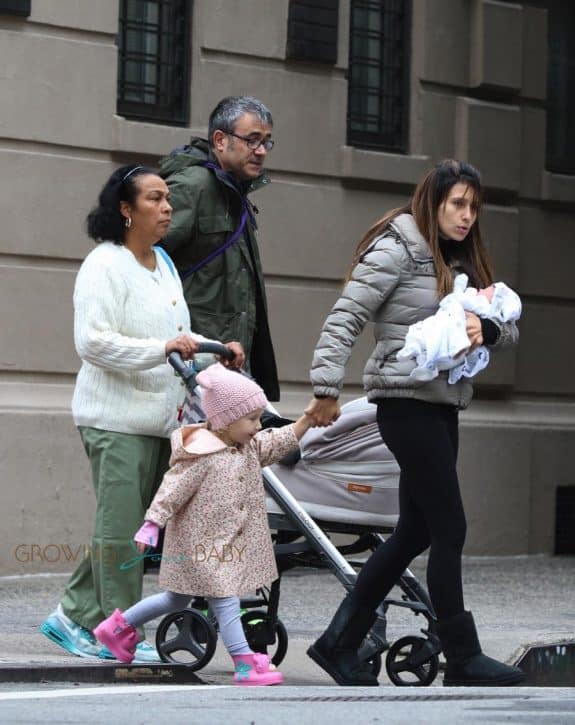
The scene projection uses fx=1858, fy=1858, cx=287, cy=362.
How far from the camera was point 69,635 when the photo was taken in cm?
698

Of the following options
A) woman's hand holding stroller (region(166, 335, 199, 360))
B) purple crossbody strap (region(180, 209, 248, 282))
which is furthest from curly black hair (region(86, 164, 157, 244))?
woman's hand holding stroller (region(166, 335, 199, 360))

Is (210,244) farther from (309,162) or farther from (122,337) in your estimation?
(309,162)

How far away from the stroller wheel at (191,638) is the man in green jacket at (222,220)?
3.74 feet

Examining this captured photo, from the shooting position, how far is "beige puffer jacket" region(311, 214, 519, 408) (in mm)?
6398

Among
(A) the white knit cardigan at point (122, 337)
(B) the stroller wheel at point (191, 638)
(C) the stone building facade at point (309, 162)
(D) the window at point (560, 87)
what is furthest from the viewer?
(D) the window at point (560, 87)

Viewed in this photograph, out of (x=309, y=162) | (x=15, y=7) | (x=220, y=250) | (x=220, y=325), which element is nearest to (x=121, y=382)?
(x=220, y=325)

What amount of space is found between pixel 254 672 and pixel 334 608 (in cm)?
292

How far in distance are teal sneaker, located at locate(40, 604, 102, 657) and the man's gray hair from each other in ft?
6.36

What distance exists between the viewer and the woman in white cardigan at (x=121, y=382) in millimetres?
6801

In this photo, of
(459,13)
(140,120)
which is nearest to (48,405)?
(140,120)

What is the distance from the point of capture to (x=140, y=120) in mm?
10977

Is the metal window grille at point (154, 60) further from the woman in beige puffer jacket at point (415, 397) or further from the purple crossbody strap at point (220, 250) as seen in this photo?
the woman in beige puffer jacket at point (415, 397)

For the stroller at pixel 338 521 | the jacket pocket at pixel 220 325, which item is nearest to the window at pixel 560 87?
the jacket pocket at pixel 220 325

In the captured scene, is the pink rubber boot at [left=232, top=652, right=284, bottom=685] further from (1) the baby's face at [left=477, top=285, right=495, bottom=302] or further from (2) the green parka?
(1) the baby's face at [left=477, top=285, right=495, bottom=302]
